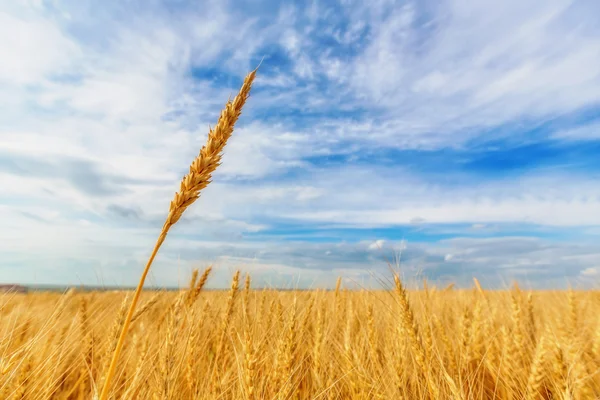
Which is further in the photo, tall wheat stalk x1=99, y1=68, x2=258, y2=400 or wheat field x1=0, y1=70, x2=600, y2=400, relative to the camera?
wheat field x1=0, y1=70, x2=600, y2=400

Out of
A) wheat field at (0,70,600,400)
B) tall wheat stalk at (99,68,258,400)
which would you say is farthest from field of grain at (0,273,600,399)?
tall wheat stalk at (99,68,258,400)

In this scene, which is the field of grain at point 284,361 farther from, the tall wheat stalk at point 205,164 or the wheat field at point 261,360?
the tall wheat stalk at point 205,164

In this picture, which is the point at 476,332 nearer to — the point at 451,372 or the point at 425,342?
the point at 451,372

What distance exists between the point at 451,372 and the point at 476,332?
2.96ft

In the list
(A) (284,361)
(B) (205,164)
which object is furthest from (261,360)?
(B) (205,164)

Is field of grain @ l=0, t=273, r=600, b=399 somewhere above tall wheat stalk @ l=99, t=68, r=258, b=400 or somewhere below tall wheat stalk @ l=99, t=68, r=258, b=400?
below

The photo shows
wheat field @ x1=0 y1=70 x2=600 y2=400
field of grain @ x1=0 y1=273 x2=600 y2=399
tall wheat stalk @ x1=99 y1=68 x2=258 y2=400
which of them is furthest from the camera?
field of grain @ x1=0 y1=273 x2=600 y2=399

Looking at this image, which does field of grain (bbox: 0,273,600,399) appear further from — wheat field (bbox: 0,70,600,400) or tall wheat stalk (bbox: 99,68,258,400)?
tall wheat stalk (bbox: 99,68,258,400)

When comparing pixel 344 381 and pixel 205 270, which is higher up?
pixel 205 270

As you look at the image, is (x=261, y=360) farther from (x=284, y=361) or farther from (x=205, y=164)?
(x=205, y=164)

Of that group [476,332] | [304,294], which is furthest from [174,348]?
[304,294]

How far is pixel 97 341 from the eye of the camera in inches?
139

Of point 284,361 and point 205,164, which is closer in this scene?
point 205,164

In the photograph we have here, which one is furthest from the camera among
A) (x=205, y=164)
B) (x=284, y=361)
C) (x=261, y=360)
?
(x=261, y=360)
